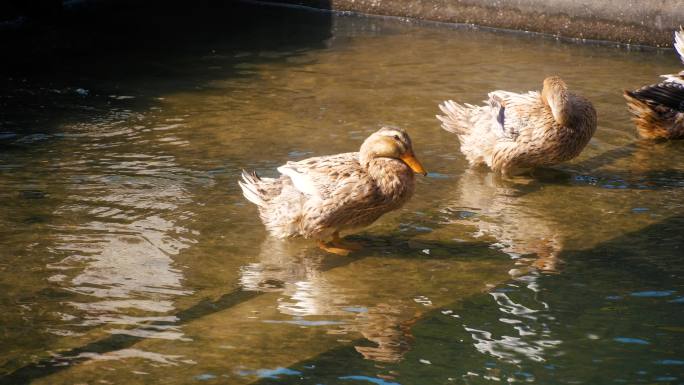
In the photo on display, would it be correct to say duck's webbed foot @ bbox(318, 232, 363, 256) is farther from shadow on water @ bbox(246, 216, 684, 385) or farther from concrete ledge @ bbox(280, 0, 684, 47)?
concrete ledge @ bbox(280, 0, 684, 47)

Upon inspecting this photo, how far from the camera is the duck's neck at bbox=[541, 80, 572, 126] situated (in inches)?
307

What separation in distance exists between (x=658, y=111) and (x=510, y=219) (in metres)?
2.45

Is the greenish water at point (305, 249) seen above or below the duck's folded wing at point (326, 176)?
below

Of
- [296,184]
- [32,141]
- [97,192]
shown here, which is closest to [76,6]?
[32,141]

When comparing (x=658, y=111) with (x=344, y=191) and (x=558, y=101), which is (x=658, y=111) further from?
(x=344, y=191)

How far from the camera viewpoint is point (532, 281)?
5953 mm

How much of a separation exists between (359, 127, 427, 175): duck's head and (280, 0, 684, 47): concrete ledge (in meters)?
6.72

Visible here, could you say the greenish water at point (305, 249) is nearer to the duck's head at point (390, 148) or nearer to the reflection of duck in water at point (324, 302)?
the reflection of duck in water at point (324, 302)

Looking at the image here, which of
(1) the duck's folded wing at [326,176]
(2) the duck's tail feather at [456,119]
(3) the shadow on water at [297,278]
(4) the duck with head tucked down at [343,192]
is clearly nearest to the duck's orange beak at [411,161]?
(4) the duck with head tucked down at [343,192]

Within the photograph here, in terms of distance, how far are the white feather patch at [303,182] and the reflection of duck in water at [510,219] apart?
1188 millimetres

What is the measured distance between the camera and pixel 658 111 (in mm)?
8734

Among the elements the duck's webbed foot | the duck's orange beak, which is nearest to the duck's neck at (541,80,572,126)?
the duck's orange beak

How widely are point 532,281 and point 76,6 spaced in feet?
33.2

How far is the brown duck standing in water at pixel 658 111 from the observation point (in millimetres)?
8727
